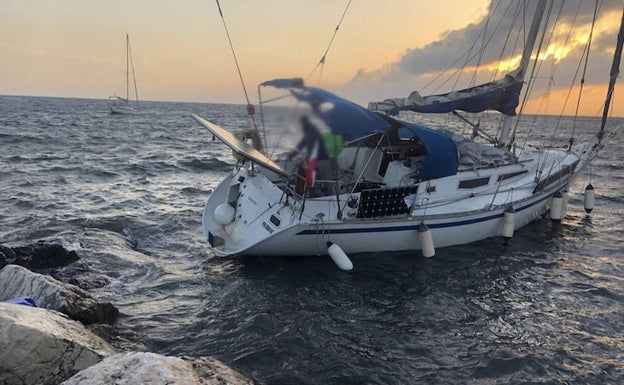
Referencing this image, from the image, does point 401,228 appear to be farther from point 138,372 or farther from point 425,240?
point 138,372

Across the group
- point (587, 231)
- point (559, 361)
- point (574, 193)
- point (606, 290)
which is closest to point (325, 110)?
point (559, 361)

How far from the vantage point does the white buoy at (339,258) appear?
10.5 metres

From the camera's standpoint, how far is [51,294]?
7504mm

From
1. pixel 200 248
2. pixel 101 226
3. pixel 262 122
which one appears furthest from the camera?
pixel 101 226

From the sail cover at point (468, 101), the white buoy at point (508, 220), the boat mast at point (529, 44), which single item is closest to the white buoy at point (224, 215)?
the sail cover at point (468, 101)

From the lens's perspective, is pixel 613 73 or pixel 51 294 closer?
pixel 51 294

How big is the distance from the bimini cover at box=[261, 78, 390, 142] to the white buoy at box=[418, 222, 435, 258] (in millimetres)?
3012

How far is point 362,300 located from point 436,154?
4280 mm

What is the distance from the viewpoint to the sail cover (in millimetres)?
13883

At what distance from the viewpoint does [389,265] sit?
11.7 meters

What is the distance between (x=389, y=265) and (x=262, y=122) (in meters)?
4.80

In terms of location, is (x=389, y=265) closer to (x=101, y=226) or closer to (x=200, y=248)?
(x=200, y=248)

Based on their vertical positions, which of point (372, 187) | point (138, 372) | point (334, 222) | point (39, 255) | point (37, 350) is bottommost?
point (39, 255)

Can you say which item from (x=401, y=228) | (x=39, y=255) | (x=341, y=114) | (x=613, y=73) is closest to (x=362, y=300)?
(x=401, y=228)
